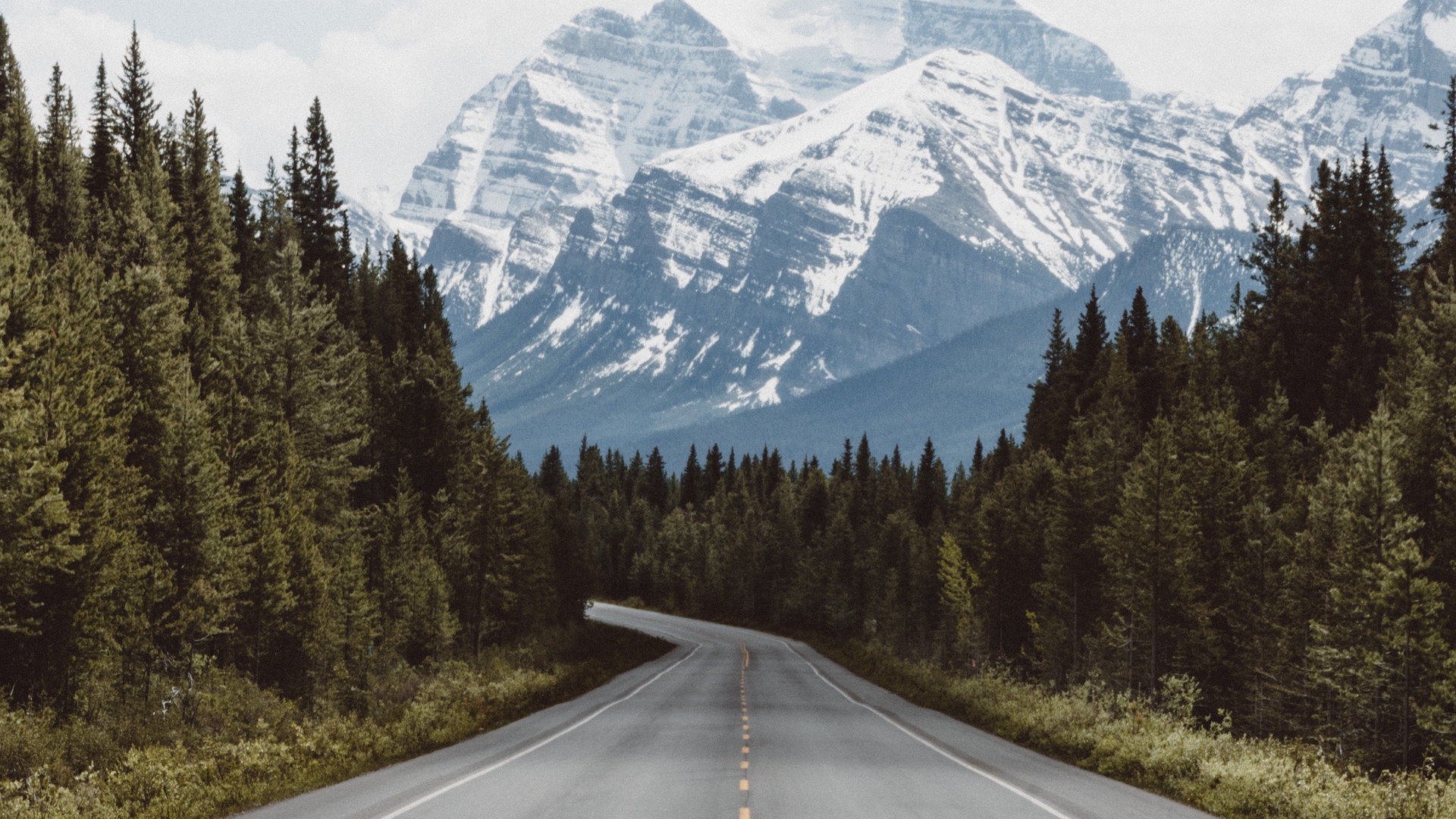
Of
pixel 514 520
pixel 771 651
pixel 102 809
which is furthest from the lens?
pixel 771 651

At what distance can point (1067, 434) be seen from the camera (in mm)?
89250

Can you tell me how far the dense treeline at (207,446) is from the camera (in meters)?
30.2

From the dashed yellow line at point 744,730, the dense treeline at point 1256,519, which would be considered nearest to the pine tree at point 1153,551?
the dense treeline at point 1256,519

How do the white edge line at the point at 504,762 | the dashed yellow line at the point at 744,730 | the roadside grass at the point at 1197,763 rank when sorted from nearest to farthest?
the white edge line at the point at 504,762
the dashed yellow line at the point at 744,730
the roadside grass at the point at 1197,763

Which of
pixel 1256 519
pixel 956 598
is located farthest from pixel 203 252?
pixel 956 598

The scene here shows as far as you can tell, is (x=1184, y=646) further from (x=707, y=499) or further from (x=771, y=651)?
(x=707, y=499)

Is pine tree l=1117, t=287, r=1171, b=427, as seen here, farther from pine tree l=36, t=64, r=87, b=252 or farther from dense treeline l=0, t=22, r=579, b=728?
pine tree l=36, t=64, r=87, b=252

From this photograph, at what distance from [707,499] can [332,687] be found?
133 metres

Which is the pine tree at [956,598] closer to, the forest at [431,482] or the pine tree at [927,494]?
the forest at [431,482]

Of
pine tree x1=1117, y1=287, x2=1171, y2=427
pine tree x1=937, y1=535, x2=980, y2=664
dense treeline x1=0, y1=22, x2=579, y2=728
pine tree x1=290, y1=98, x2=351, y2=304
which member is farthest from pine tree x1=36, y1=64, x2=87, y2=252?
pine tree x1=1117, y1=287, x2=1171, y2=427

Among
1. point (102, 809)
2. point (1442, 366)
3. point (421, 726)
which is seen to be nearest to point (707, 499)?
point (1442, 366)

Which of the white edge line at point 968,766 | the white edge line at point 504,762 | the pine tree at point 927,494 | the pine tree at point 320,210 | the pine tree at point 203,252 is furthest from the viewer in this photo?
the pine tree at point 927,494

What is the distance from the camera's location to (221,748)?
21.9 m

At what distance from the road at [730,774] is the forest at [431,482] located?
6.31m
